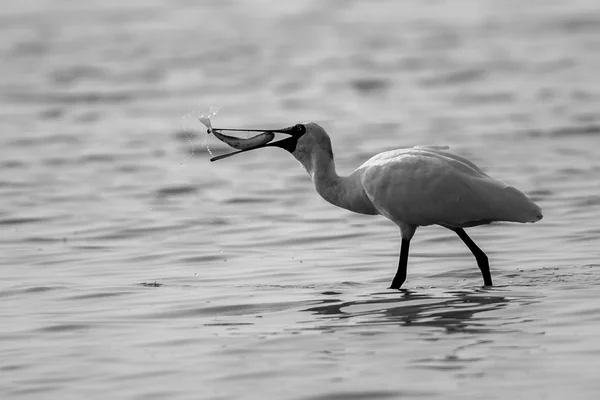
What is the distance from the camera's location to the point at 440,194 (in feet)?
33.9

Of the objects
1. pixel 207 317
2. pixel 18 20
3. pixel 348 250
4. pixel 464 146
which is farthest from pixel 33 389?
pixel 18 20

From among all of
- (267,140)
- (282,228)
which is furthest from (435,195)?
(282,228)

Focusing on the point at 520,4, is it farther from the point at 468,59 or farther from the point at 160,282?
the point at 160,282

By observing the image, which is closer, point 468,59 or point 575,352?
point 575,352

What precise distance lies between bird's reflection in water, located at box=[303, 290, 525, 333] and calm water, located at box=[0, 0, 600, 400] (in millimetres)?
34

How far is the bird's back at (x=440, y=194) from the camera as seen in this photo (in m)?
10.2

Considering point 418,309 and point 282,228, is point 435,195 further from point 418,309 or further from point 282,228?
point 282,228

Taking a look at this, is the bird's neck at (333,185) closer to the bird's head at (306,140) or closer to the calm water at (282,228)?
the bird's head at (306,140)

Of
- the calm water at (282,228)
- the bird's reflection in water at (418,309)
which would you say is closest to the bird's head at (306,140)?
the calm water at (282,228)

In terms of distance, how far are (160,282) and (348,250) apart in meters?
2.06

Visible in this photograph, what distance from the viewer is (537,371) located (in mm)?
7684

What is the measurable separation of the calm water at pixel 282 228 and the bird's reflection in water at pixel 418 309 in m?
0.03

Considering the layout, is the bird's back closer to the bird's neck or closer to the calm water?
the bird's neck

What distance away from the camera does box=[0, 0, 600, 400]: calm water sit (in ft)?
26.6
